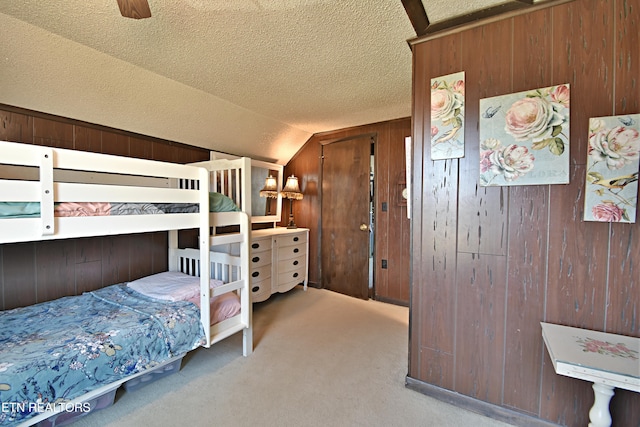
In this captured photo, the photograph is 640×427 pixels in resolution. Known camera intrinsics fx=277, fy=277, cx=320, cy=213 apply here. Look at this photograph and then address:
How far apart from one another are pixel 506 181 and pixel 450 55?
2.66ft

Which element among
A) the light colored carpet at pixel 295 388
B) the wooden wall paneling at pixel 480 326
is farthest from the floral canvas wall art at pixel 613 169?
the light colored carpet at pixel 295 388

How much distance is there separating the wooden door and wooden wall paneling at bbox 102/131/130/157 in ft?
7.56

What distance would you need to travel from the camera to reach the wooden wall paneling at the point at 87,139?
7.32 ft

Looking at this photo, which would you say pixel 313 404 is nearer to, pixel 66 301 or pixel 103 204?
pixel 103 204

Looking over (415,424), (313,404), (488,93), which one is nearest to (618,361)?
(415,424)

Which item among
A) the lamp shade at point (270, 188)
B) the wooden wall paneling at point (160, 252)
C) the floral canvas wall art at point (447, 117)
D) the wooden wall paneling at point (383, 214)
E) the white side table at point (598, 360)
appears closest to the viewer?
the white side table at point (598, 360)

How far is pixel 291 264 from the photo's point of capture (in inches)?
142

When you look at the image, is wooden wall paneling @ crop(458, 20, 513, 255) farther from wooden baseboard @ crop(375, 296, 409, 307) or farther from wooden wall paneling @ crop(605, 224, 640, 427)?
wooden baseboard @ crop(375, 296, 409, 307)

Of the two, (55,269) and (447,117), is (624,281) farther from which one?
(55,269)

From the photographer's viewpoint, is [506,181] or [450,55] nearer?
[506,181]

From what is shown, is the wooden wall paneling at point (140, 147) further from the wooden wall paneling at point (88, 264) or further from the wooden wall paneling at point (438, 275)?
the wooden wall paneling at point (438, 275)

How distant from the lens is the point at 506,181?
150 cm

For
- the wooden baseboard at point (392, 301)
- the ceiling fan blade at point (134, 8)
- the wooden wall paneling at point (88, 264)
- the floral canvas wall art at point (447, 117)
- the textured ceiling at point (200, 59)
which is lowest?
the wooden baseboard at point (392, 301)

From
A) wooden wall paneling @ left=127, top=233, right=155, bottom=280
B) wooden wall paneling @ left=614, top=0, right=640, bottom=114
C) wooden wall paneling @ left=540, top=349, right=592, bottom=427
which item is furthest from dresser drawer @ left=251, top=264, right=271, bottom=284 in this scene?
wooden wall paneling @ left=614, top=0, right=640, bottom=114
